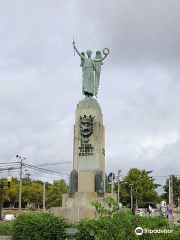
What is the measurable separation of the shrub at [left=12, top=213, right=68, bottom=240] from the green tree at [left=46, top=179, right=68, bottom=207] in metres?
54.2

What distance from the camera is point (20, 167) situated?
46125 millimetres

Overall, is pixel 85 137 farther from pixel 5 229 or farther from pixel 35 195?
pixel 35 195

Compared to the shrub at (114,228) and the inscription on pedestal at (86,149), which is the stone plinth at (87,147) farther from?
the shrub at (114,228)

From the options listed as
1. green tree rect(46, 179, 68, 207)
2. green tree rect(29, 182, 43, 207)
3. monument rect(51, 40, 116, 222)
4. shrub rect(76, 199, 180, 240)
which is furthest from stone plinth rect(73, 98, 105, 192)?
green tree rect(29, 182, 43, 207)

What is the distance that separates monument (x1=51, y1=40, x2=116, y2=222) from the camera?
17.0m

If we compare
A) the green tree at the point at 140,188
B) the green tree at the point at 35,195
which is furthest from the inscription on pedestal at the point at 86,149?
the green tree at the point at 35,195

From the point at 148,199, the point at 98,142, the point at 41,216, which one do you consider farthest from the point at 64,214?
the point at 148,199

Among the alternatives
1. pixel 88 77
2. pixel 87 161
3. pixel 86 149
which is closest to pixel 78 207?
pixel 87 161

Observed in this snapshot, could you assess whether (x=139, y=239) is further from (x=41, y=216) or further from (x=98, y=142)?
(x=98, y=142)

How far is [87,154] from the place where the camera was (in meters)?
18.4

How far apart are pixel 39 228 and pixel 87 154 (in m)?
5.90

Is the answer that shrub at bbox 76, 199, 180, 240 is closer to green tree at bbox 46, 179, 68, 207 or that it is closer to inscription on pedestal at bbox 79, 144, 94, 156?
inscription on pedestal at bbox 79, 144, 94, 156

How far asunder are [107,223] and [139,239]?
84 centimetres

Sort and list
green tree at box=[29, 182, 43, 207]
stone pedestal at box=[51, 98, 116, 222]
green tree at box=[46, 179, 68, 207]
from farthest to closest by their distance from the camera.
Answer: green tree at box=[29, 182, 43, 207] < green tree at box=[46, 179, 68, 207] < stone pedestal at box=[51, 98, 116, 222]
